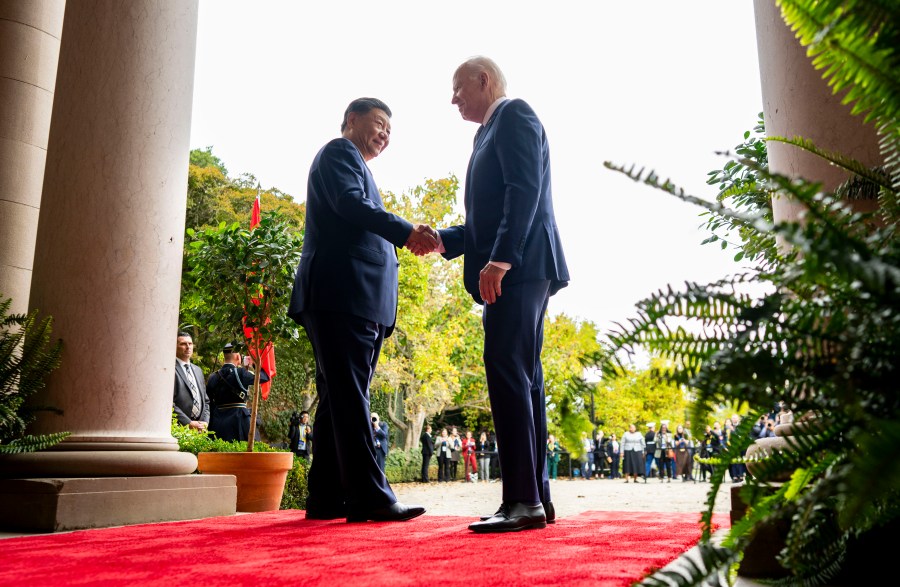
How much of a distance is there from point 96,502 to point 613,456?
102 feet

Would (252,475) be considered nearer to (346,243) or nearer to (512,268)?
(346,243)

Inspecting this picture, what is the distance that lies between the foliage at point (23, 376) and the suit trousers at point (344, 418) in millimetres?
1575

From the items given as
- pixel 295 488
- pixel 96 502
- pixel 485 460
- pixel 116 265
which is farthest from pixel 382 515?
pixel 485 460

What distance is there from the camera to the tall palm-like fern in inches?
38.9

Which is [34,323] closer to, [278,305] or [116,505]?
[116,505]

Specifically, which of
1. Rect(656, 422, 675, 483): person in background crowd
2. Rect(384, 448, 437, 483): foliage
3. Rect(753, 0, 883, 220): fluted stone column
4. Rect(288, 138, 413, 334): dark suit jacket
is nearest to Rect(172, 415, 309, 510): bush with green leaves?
Rect(288, 138, 413, 334): dark suit jacket

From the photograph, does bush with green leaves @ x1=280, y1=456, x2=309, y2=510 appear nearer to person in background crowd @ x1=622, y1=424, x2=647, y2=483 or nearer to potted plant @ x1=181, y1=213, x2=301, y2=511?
potted plant @ x1=181, y1=213, x2=301, y2=511

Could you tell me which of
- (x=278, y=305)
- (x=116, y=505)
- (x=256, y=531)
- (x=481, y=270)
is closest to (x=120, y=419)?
(x=116, y=505)

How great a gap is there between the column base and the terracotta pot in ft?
4.87

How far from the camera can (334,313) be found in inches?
175

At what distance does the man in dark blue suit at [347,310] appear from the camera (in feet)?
14.0

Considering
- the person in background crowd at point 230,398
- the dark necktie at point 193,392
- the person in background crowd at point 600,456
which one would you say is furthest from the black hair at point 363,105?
the person in background crowd at point 600,456

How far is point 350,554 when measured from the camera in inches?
114

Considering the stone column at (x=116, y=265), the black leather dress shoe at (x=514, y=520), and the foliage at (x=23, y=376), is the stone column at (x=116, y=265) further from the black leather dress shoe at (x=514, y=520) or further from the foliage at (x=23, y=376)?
the black leather dress shoe at (x=514, y=520)
